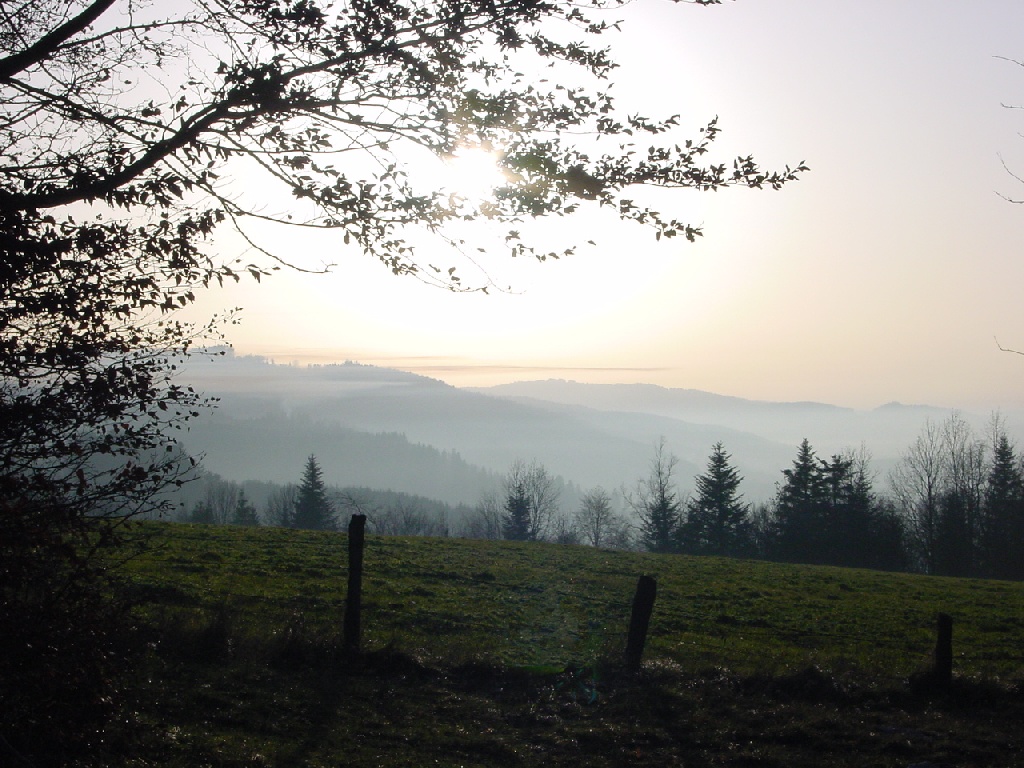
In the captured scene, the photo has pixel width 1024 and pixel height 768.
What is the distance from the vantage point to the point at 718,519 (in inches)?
2105

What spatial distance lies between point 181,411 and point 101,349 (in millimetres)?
764

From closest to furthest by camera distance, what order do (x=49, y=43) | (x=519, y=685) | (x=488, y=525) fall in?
1. (x=49, y=43)
2. (x=519, y=685)
3. (x=488, y=525)

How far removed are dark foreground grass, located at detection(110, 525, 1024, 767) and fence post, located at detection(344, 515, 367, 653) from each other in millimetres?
310

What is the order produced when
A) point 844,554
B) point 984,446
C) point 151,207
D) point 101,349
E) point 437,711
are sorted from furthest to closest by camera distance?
point 984,446 < point 844,554 < point 437,711 < point 151,207 < point 101,349

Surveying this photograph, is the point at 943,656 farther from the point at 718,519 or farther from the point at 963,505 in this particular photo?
the point at 963,505

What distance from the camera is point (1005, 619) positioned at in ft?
67.2

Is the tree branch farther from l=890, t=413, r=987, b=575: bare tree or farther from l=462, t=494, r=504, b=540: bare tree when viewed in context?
l=462, t=494, r=504, b=540: bare tree

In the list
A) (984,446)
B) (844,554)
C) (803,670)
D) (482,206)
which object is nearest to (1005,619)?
(803,670)

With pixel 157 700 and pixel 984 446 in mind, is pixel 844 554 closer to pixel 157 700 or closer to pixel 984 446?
pixel 984 446

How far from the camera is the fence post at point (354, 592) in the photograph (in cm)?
1089

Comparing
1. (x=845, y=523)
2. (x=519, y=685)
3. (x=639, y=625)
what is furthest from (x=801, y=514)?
(x=519, y=685)

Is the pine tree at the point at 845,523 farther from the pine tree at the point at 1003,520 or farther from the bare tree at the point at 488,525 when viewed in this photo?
the bare tree at the point at 488,525

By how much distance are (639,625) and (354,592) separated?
4518mm

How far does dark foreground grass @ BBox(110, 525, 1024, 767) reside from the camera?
7.90 m
